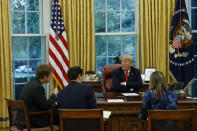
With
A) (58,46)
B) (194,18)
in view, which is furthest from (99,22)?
(194,18)

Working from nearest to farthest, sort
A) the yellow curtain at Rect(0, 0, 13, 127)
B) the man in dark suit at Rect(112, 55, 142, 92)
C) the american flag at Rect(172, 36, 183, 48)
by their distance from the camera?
the man in dark suit at Rect(112, 55, 142, 92) < the yellow curtain at Rect(0, 0, 13, 127) < the american flag at Rect(172, 36, 183, 48)

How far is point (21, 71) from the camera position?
695 centimetres

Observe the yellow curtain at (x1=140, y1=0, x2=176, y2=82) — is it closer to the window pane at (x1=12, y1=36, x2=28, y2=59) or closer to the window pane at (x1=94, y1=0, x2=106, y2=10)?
the window pane at (x1=94, y1=0, x2=106, y2=10)

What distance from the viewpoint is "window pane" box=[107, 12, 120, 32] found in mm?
7281

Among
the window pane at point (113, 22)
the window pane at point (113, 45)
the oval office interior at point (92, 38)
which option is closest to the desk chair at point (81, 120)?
the oval office interior at point (92, 38)

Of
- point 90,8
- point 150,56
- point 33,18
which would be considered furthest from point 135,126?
point 33,18

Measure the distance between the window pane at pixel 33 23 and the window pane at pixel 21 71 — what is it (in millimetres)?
715

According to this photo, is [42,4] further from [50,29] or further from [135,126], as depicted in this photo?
[135,126]

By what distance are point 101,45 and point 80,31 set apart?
0.65m

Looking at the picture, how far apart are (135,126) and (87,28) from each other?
2.94 m

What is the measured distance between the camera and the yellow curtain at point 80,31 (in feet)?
22.4

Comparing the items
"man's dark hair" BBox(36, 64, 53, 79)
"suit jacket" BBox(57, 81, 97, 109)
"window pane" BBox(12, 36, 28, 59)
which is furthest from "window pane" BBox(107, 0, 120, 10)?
"suit jacket" BBox(57, 81, 97, 109)

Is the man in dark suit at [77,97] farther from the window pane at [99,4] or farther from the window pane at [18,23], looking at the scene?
the window pane at [99,4]

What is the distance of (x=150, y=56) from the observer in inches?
275
